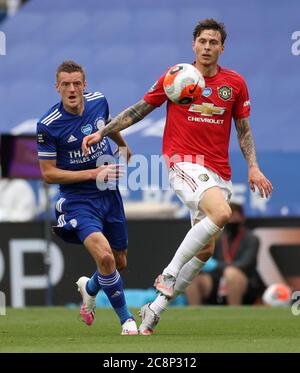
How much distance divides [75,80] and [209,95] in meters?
1.10

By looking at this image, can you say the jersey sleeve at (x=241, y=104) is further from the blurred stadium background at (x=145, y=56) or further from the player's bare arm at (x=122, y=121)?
the blurred stadium background at (x=145, y=56)

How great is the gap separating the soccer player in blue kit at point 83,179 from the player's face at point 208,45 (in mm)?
978

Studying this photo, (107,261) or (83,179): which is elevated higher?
(83,179)

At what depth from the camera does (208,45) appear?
29.7 ft

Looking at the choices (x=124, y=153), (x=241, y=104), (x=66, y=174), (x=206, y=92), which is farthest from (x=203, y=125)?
(x=66, y=174)

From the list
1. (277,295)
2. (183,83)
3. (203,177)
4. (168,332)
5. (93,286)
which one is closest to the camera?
(183,83)

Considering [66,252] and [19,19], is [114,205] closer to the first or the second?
[66,252]

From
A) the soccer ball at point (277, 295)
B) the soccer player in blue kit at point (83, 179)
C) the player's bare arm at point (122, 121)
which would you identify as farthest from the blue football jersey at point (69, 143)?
the soccer ball at point (277, 295)

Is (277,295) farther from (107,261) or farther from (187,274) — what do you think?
(107,261)

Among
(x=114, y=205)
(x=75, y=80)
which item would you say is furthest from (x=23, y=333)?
(x=75, y=80)

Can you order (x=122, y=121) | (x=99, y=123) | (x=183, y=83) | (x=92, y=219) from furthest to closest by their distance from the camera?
(x=99, y=123) < (x=92, y=219) < (x=122, y=121) < (x=183, y=83)

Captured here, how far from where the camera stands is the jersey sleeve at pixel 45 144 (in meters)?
9.10

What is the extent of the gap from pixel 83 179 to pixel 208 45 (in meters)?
1.48

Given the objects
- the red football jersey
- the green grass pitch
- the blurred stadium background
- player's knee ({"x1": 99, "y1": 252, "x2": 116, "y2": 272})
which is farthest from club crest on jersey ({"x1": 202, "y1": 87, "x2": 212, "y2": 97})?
the blurred stadium background
